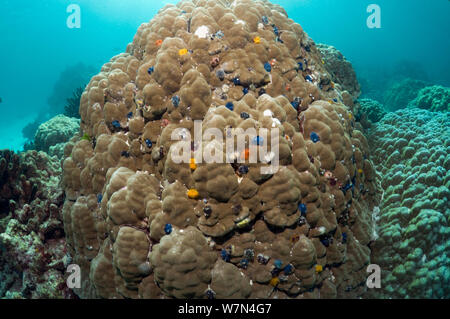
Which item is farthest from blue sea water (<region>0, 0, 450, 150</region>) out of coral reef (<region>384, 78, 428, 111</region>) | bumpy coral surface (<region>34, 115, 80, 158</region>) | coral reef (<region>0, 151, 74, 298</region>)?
coral reef (<region>0, 151, 74, 298</region>)

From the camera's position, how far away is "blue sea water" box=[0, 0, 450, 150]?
209 ft

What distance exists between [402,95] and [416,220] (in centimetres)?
2425

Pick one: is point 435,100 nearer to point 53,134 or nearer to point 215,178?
point 215,178

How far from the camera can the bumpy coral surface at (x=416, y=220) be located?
166 inches

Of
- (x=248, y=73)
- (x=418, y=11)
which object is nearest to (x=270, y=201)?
(x=248, y=73)

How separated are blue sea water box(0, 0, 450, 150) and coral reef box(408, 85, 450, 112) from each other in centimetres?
3022

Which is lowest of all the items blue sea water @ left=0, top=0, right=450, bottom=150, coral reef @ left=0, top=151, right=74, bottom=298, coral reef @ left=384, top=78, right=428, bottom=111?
coral reef @ left=0, top=151, right=74, bottom=298

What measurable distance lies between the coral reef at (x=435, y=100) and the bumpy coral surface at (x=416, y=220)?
10.9 m

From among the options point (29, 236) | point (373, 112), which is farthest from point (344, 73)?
point (29, 236)

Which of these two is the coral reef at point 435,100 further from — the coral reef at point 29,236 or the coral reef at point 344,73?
the coral reef at point 29,236

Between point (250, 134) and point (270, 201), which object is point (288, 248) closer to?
point (270, 201)

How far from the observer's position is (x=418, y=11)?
346 ft

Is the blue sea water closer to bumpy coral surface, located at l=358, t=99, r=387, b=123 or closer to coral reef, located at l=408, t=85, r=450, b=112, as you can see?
coral reef, located at l=408, t=85, r=450, b=112

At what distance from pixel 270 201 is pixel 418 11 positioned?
486 feet
